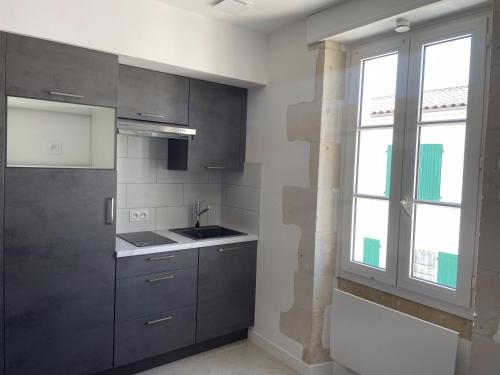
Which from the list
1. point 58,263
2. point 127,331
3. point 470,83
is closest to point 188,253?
point 127,331

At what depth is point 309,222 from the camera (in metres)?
2.72

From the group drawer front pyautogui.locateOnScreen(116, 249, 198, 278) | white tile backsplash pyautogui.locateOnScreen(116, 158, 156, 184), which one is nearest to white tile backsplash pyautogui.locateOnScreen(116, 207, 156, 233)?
white tile backsplash pyautogui.locateOnScreen(116, 158, 156, 184)

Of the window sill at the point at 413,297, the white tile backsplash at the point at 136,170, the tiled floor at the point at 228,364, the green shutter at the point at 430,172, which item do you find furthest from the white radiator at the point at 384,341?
the white tile backsplash at the point at 136,170

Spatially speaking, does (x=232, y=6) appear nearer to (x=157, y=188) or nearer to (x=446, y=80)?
(x=446, y=80)

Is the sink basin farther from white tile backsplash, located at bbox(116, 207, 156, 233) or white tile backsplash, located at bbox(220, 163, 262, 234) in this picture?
white tile backsplash, located at bbox(116, 207, 156, 233)

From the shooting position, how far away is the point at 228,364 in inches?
113

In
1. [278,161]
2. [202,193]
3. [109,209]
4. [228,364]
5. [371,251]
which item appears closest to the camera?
[109,209]

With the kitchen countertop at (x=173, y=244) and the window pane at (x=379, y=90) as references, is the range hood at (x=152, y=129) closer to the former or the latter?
the kitchen countertop at (x=173, y=244)

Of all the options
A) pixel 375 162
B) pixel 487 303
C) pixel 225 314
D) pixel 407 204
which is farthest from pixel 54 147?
pixel 487 303

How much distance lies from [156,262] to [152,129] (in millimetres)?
933

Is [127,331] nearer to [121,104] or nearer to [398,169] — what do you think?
[121,104]

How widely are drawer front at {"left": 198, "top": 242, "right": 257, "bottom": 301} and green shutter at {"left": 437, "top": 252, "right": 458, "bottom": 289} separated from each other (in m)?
1.44

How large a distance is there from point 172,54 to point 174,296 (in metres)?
1.68

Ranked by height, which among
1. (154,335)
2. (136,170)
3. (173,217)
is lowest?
(154,335)
